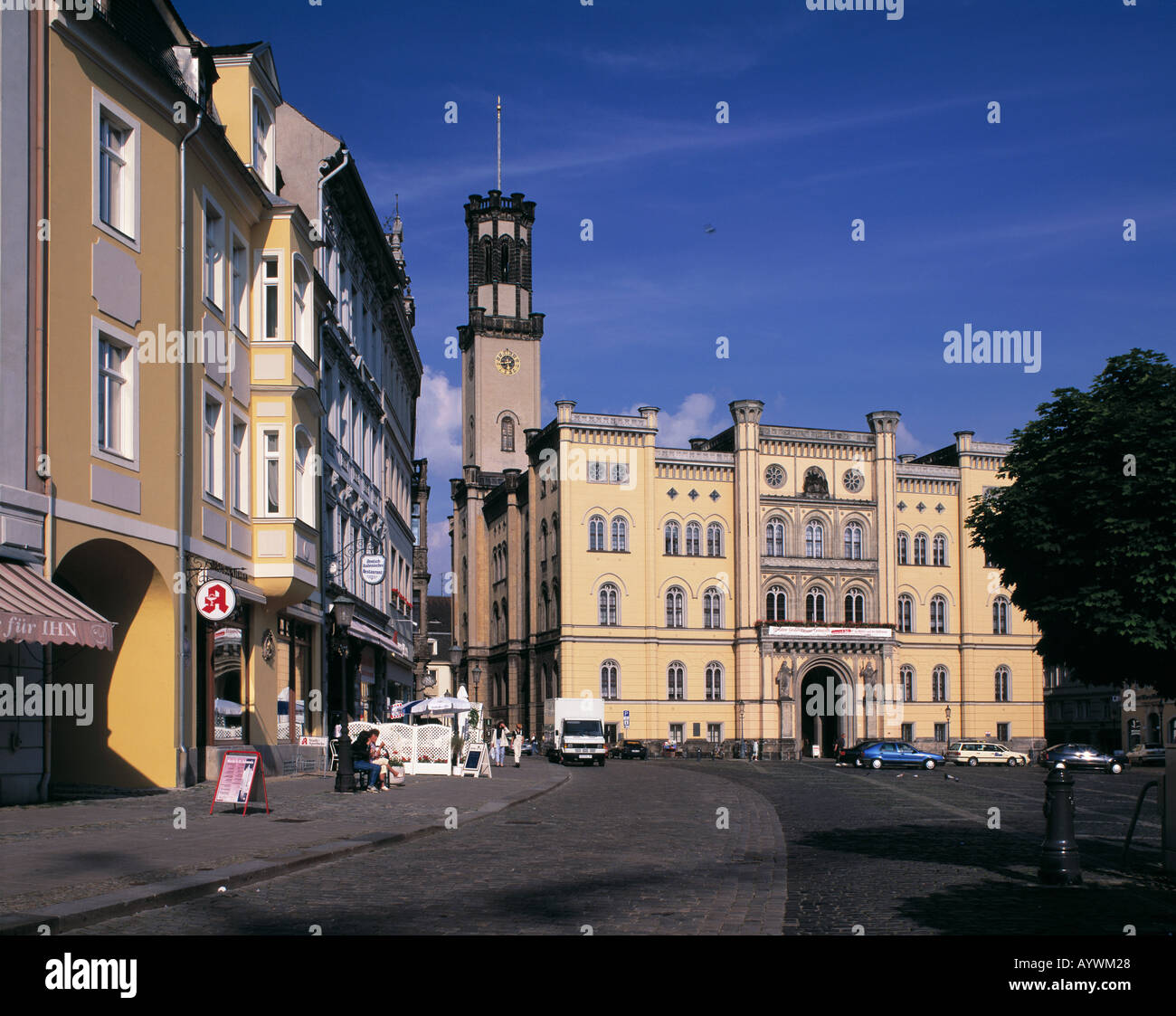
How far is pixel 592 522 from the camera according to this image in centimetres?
8094

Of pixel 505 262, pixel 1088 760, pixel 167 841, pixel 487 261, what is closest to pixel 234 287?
pixel 167 841

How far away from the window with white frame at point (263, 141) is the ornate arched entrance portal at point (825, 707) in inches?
2321

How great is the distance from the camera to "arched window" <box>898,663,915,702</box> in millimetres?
84250

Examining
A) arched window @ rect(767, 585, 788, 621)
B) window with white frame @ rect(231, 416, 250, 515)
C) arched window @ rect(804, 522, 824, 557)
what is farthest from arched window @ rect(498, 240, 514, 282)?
window with white frame @ rect(231, 416, 250, 515)

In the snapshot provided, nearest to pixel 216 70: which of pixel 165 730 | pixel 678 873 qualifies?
pixel 165 730

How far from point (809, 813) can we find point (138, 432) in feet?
42.5

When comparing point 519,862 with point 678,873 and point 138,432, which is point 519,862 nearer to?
point 678,873

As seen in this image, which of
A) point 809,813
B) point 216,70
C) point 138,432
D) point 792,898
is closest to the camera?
point 792,898

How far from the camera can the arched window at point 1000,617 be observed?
286 ft

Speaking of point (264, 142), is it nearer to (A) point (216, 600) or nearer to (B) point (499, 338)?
(A) point (216, 600)

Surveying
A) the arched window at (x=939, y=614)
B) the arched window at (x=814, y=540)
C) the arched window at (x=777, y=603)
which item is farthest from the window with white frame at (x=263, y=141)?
the arched window at (x=939, y=614)

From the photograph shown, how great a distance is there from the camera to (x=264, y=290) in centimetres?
2827

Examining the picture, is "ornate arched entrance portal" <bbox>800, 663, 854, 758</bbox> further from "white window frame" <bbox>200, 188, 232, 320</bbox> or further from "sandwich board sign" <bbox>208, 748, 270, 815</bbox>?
"sandwich board sign" <bbox>208, 748, 270, 815</bbox>

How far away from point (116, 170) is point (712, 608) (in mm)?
64337
